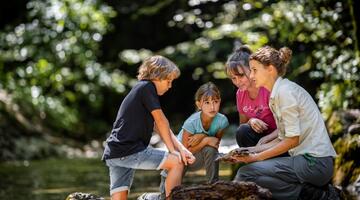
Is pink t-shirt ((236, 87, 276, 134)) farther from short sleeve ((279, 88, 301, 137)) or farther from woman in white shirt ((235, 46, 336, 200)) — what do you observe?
short sleeve ((279, 88, 301, 137))

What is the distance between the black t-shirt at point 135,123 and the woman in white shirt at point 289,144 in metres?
0.65

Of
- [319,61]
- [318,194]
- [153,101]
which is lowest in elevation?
[318,194]

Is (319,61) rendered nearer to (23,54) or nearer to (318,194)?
(318,194)

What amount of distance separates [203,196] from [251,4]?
511 centimetres

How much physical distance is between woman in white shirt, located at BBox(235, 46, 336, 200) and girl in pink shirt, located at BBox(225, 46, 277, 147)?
0.40m

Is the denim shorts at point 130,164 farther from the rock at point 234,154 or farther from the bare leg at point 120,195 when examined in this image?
the rock at point 234,154

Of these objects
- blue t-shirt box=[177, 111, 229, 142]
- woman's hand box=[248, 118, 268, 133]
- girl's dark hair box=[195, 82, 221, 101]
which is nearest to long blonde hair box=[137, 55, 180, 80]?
girl's dark hair box=[195, 82, 221, 101]

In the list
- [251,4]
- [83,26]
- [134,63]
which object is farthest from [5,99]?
[251,4]

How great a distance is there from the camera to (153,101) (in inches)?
170

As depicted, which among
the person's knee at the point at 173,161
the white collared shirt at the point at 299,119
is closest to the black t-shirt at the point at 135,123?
the person's knee at the point at 173,161

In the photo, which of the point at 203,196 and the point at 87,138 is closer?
the point at 203,196

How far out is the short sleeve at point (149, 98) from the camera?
4.29 m

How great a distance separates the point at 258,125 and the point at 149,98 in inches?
31.7

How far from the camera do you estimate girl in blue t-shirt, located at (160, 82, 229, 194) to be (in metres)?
4.55
